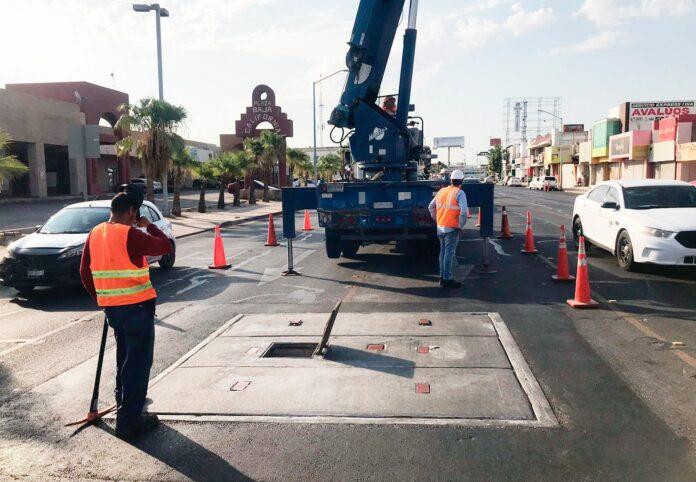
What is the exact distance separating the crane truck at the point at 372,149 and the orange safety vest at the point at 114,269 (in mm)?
6824

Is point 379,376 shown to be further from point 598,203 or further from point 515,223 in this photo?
point 515,223

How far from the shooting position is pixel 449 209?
30.9 ft

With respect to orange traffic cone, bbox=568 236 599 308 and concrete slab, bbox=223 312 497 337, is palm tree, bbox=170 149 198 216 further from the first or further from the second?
orange traffic cone, bbox=568 236 599 308

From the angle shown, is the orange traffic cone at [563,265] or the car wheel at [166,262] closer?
the orange traffic cone at [563,265]

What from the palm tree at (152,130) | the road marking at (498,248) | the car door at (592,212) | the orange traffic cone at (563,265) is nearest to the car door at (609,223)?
the car door at (592,212)

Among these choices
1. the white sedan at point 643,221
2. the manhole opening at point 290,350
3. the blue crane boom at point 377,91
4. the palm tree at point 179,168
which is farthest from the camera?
the palm tree at point 179,168

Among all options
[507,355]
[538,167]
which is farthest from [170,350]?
[538,167]

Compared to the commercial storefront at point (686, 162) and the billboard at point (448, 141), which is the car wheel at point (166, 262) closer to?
the commercial storefront at point (686, 162)

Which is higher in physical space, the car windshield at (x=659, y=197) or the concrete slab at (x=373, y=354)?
the car windshield at (x=659, y=197)

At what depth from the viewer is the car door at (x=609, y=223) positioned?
36.9 ft

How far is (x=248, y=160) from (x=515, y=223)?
76.0 ft

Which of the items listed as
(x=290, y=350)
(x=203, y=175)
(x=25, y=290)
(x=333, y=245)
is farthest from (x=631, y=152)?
(x=290, y=350)

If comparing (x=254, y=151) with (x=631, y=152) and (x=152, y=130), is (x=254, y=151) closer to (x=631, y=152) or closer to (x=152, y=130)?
(x=152, y=130)

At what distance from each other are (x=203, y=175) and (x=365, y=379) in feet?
102
